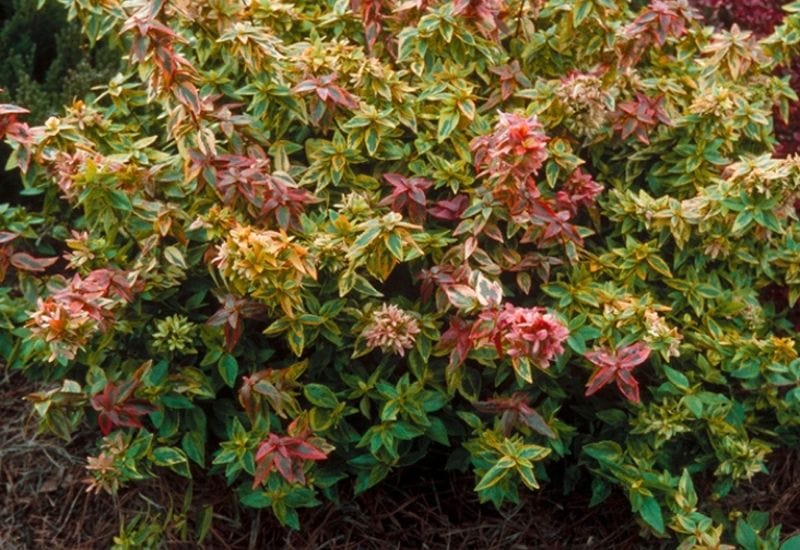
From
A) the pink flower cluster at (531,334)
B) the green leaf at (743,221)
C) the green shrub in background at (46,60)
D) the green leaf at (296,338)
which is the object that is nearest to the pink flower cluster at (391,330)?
the green leaf at (296,338)

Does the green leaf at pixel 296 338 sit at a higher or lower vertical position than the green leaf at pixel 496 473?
higher

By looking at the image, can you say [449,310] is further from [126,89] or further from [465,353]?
Answer: [126,89]

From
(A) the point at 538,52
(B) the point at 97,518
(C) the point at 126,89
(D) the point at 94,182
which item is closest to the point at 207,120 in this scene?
(D) the point at 94,182

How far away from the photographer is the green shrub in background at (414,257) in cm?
255

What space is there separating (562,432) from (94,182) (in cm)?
129

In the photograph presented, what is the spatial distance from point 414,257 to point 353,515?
33.4 inches

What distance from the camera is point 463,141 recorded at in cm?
282

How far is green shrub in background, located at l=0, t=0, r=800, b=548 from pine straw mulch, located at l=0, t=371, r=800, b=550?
12 centimetres

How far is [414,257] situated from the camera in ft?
8.32

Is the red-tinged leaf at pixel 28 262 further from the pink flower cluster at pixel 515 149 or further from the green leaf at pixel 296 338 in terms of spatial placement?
the pink flower cluster at pixel 515 149

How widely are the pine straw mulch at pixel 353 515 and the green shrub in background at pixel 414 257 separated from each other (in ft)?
0.38

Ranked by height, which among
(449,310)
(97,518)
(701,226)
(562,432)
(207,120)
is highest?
(207,120)

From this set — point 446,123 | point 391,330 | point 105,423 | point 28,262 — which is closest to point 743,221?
point 446,123

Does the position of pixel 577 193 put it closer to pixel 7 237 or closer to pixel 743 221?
pixel 743 221
